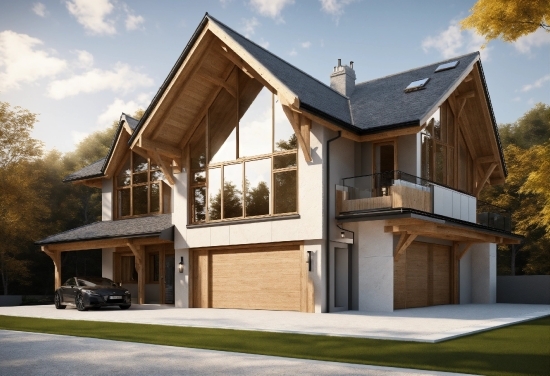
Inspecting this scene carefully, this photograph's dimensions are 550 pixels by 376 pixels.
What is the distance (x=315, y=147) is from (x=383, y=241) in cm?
359

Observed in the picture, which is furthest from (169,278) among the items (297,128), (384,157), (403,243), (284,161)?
(403,243)

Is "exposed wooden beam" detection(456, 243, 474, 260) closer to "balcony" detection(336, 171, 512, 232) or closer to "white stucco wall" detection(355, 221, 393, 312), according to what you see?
"balcony" detection(336, 171, 512, 232)

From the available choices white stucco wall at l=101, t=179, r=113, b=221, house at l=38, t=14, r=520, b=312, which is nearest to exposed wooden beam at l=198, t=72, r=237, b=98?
house at l=38, t=14, r=520, b=312

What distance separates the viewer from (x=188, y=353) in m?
8.88

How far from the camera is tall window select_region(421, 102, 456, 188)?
20500 mm

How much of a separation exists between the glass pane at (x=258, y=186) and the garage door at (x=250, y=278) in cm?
135

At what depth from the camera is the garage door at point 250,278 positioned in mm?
19141

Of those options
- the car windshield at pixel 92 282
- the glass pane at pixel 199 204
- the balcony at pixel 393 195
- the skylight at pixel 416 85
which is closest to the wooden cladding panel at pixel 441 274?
the balcony at pixel 393 195

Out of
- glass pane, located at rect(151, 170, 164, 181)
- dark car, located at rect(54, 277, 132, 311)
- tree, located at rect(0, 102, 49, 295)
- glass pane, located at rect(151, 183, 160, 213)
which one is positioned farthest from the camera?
tree, located at rect(0, 102, 49, 295)

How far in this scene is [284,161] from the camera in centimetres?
1945

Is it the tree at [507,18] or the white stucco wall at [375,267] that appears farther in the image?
the white stucco wall at [375,267]

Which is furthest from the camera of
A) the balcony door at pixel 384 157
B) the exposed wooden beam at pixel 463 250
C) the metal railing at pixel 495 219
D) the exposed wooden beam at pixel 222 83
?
the metal railing at pixel 495 219

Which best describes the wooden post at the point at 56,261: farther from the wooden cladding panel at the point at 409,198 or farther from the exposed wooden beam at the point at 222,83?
the wooden cladding panel at the point at 409,198

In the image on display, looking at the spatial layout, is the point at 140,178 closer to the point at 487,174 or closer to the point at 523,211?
the point at 487,174
